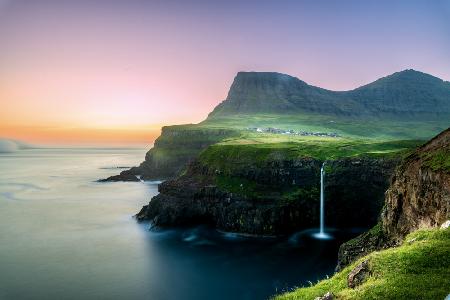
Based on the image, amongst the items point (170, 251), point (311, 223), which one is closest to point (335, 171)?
point (311, 223)

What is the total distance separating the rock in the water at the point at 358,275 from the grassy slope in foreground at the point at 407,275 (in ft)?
1.20

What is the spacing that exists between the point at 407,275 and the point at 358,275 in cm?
304

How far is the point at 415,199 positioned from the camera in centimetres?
4234

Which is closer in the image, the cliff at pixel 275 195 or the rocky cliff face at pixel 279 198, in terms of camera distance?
the rocky cliff face at pixel 279 198

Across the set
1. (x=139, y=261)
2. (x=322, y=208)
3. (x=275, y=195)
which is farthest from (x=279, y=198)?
(x=139, y=261)

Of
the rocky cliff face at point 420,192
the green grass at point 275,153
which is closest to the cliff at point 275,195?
the green grass at point 275,153

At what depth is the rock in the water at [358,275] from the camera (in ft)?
74.1

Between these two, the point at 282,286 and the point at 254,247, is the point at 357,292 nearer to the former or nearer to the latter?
the point at 282,286

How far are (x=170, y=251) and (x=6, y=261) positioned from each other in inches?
1252

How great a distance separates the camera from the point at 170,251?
81.4 m

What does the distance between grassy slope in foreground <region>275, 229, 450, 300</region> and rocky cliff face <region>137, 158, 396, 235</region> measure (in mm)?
67549

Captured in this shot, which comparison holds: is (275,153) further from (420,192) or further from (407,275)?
(407,275)

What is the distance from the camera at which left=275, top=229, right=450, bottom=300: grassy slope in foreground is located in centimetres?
1916

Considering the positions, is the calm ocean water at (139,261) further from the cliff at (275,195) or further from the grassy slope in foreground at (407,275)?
the grassy slope in foreground at (407,275)
